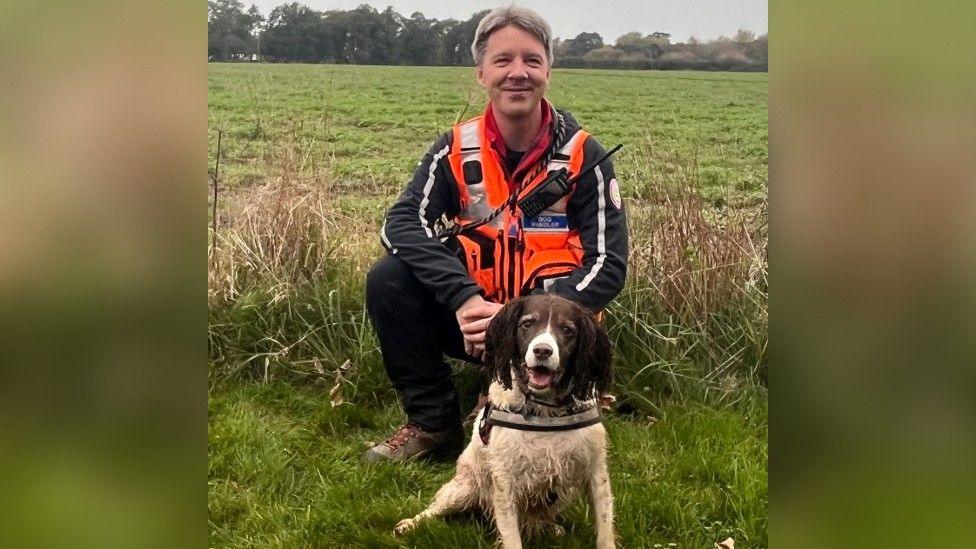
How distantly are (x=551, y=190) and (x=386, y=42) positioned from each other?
2.61 m

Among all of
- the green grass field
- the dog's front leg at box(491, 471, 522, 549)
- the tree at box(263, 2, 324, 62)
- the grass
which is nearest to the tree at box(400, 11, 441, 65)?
the green grass field

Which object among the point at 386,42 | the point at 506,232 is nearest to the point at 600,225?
the point at 506,232

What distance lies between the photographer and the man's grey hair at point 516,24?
3.47m

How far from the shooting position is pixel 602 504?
2961 millimetres

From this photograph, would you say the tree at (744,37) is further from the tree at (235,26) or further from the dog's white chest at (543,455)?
the tree at (235,26)

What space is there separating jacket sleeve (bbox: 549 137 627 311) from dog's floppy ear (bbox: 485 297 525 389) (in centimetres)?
55

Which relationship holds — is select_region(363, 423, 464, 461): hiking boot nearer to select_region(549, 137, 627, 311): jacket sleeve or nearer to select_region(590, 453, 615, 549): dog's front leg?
select_region(549, 137, 627, 311): jacket sleeve

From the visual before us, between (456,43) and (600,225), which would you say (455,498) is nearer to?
(600,225)

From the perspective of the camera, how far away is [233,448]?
3.86m

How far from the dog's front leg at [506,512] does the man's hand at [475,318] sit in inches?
A: 25.2

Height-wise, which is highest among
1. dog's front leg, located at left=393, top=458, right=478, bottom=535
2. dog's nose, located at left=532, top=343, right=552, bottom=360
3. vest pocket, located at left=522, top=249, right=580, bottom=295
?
vest pocket, located at left=522, top=249, right=580, bottom=295

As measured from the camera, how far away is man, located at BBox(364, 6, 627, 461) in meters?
3.52
